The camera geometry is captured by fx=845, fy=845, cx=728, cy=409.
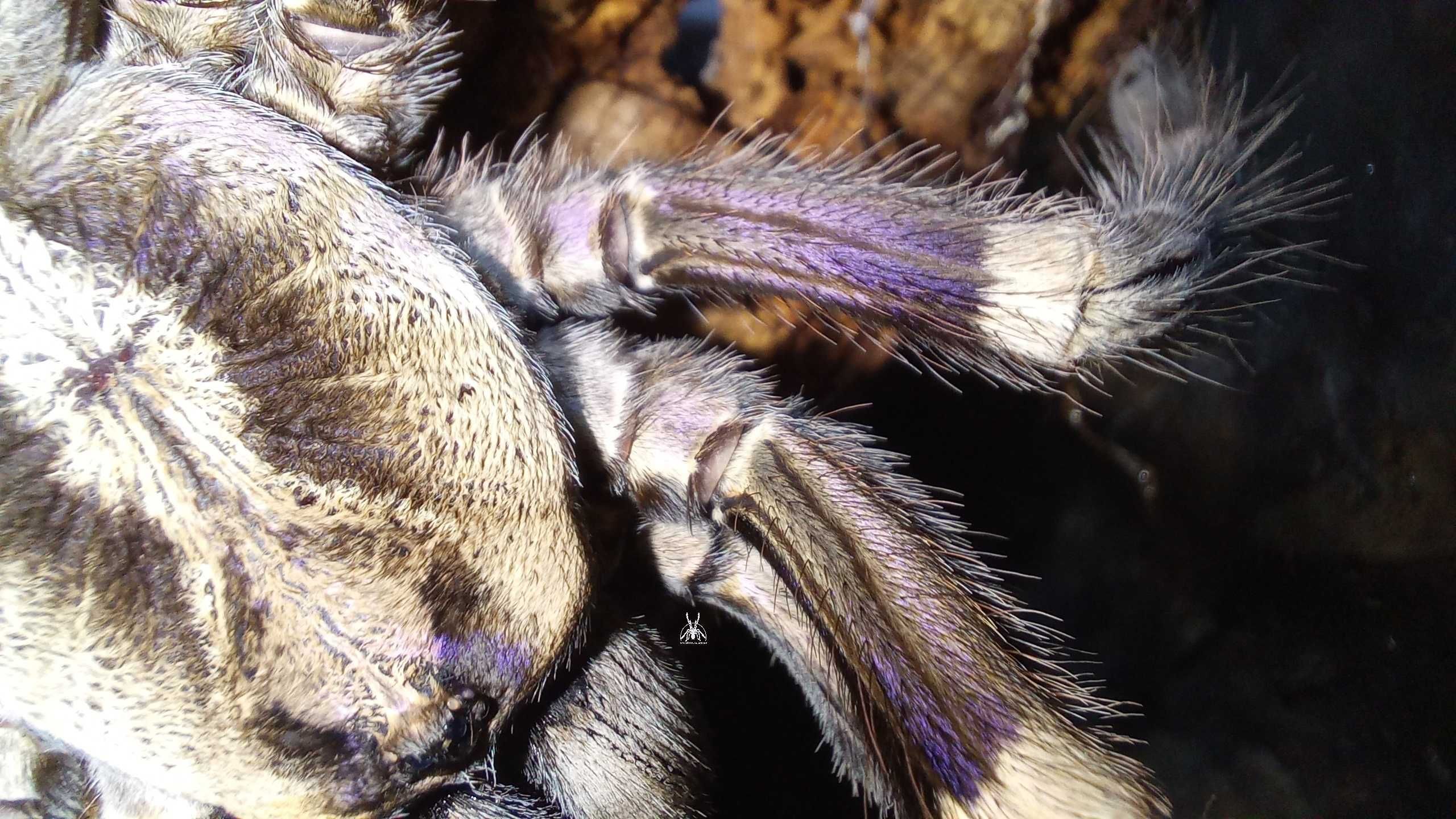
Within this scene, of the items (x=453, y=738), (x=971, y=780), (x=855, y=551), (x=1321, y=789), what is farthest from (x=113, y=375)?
(x=1321, y=789)

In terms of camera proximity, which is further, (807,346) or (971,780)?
(807,346)

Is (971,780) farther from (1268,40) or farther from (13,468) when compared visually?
(1268,40)

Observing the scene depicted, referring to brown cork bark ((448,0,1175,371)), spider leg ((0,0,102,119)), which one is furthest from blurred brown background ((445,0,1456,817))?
spider leg ((0,0,102,119))

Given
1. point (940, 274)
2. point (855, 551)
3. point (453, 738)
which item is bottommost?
point (453, 738)

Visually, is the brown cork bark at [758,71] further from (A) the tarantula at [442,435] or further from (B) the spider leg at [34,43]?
(B) the spider leg at [34,43]

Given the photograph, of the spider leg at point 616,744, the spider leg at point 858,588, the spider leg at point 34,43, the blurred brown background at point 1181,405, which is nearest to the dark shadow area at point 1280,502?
the blurred brown background at point 1181,405

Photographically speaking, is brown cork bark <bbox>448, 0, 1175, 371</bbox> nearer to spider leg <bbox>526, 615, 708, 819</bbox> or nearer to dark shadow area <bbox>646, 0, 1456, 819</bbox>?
dark shadow area <bbox>646, 0, 1456, 819</bbox>

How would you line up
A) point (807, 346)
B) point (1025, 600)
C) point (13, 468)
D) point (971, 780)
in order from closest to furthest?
point (13, 468), point (971, 780), point (807, 346), point (1025, 600)
